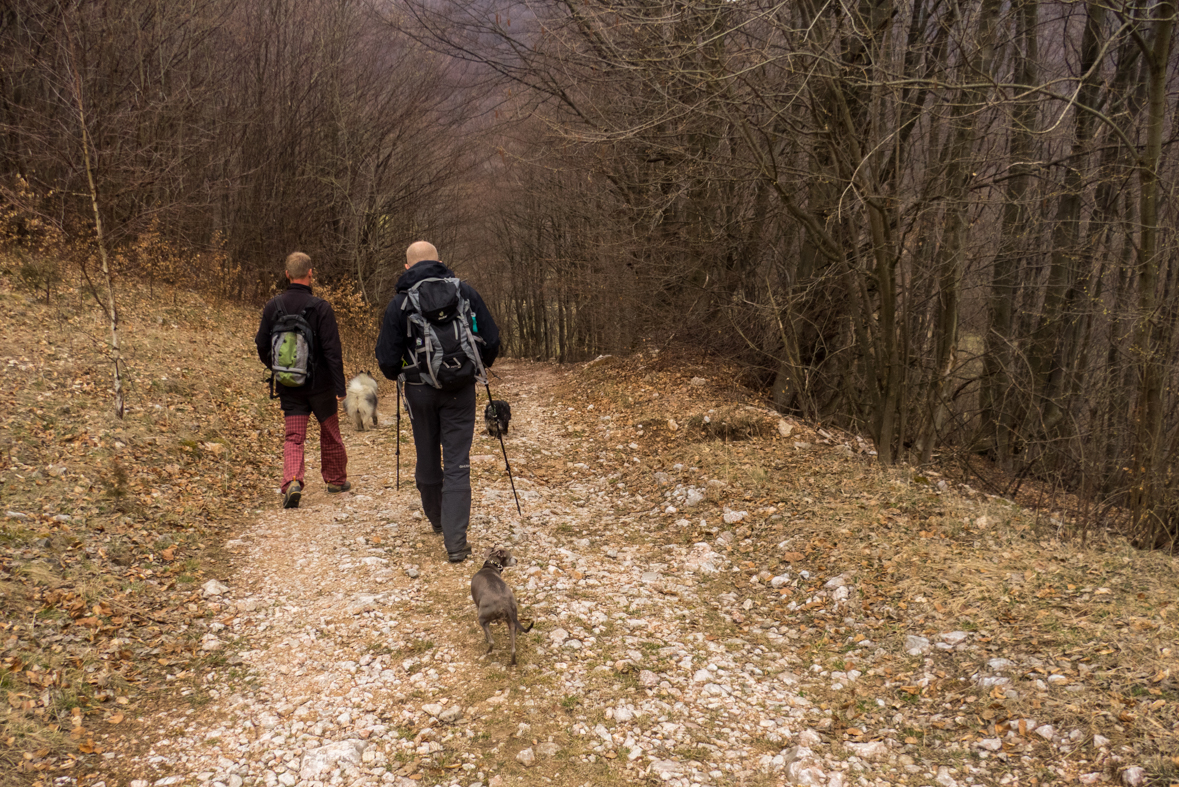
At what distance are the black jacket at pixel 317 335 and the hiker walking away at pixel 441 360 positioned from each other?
1385mm

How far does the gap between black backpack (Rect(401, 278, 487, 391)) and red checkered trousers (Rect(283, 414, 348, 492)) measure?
2152mm

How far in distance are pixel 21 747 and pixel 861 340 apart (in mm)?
8396

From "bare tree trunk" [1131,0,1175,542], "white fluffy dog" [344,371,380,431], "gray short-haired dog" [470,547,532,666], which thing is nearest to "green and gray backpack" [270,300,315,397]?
"gray short-haired dog" [470,547,532,666]

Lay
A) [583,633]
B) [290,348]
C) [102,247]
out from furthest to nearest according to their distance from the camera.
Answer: [102,247], [290,348], [583,633]

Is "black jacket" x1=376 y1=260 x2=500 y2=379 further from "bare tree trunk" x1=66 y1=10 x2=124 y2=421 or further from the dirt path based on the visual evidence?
"bare tree trunk" x1=66 y1=10 x2=124 y2=421

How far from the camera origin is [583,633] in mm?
4676

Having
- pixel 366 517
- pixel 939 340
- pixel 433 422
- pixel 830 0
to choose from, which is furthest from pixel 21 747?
pixel 939 340

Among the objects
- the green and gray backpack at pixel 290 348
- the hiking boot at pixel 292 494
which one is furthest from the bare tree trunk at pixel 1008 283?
the hiking boot at pixel 292 494

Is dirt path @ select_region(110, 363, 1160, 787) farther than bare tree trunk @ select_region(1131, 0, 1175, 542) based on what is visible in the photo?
No

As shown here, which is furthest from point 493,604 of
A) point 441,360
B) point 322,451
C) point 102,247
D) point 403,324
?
point 102,247

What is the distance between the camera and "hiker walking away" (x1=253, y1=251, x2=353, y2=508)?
6551 millimetres

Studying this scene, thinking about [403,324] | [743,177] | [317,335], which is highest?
[743,177]

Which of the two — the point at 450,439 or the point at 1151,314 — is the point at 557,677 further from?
the point at 1151,314

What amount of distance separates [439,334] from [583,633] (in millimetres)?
2447
